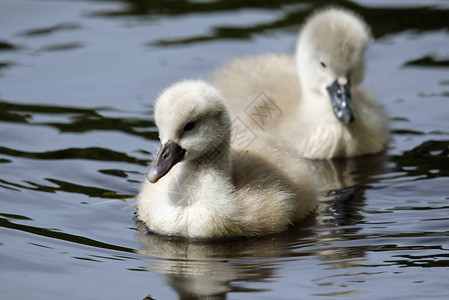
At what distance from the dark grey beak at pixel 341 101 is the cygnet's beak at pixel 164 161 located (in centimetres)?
207

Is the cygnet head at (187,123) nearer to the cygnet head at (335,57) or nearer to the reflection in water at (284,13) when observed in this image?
the cygnet head at (335,57)

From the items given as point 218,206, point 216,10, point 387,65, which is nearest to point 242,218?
point 218,206

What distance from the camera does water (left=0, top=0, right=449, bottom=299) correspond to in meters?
5.16

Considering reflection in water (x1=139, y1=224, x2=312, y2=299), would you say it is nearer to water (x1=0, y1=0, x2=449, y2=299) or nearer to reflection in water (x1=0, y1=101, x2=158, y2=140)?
water (x1=0, y1=0, x2=449, y2=299)

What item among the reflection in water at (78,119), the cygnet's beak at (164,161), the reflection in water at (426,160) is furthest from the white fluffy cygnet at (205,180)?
the reflection in water at (78,119)

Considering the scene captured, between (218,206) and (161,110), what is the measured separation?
0.63 m

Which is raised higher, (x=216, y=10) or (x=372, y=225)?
(x=216, y=10)

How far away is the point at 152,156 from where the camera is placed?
720 cm

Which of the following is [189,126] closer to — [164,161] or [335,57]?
[164,161]

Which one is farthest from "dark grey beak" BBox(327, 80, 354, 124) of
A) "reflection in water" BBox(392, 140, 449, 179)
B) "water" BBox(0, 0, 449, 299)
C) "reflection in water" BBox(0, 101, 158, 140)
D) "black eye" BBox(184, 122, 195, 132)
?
"black eye" BBox(184, 122, 195, 132)

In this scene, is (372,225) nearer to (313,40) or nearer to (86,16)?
(313,40)

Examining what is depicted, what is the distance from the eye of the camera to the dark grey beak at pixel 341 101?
735 centimetres

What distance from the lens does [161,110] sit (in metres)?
5.55

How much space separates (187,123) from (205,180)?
367mm
